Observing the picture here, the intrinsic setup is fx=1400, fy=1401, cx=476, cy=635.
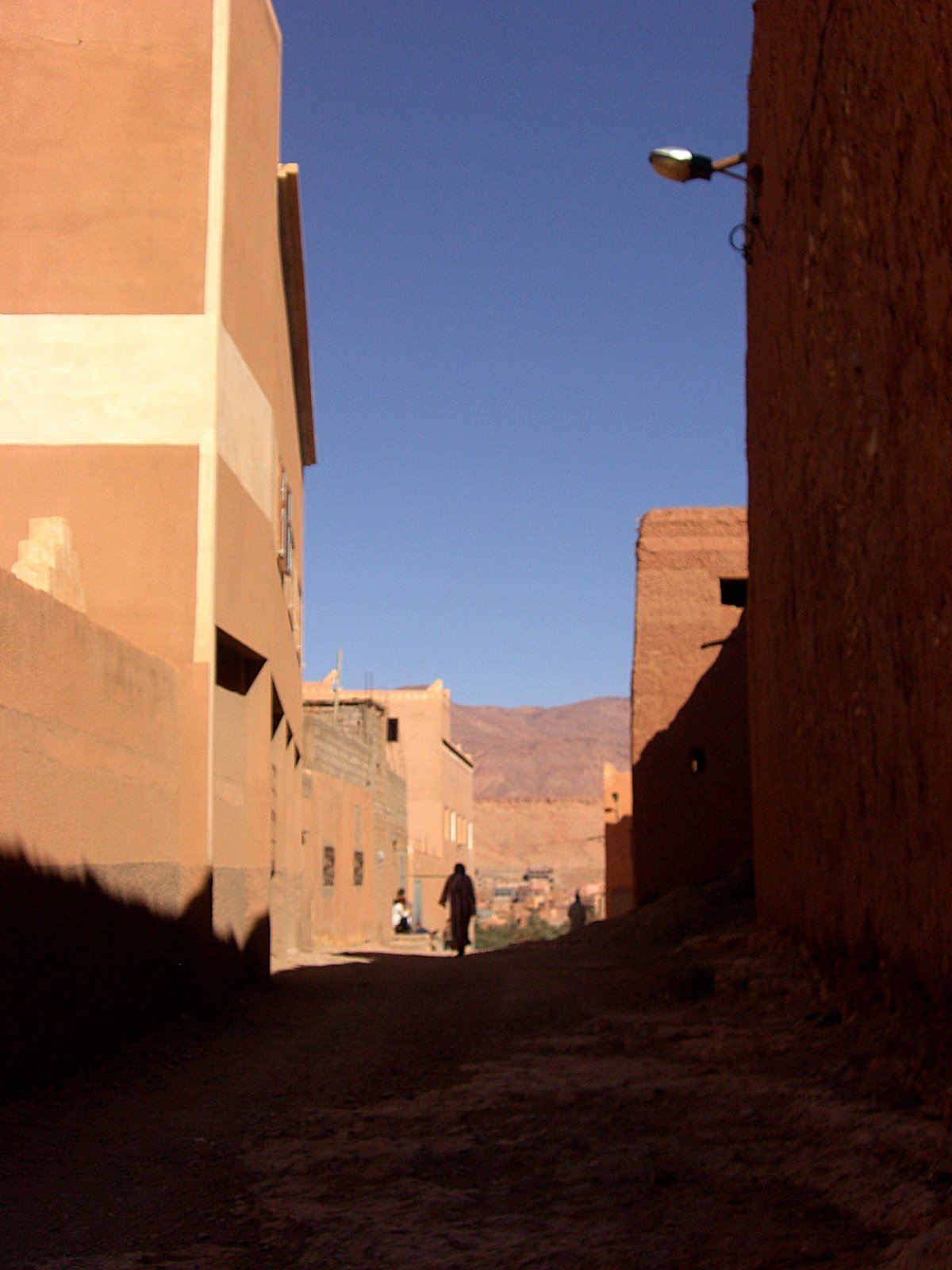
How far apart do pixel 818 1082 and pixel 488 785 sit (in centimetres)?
11774

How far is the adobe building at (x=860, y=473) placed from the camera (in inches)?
197

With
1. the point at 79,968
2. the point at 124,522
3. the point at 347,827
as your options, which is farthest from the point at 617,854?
the point at 79,968

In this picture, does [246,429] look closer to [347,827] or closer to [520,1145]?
[520,1145]

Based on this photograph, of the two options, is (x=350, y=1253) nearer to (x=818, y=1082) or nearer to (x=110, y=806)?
(x=818, y=1082)

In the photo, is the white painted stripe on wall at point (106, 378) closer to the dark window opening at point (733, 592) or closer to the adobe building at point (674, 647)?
the adobe building at point (674, 647)

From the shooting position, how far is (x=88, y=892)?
297 inches

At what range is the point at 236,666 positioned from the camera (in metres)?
12.1

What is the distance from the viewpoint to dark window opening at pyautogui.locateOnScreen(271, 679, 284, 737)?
1377cm

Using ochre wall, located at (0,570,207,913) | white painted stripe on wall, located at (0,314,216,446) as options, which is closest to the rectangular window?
white painted stripe on wall, located at (0,314,216,446)

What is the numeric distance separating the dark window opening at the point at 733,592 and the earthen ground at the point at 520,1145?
1025 centimetres

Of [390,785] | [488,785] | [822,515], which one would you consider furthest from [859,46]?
[488,785]

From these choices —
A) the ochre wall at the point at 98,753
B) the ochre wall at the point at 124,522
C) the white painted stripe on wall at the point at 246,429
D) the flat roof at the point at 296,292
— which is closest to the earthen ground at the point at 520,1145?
the ochre wall at the point at 98,753

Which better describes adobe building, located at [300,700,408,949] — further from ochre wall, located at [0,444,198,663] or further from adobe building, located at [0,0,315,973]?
ochre wall, located at [0,444,198,663]

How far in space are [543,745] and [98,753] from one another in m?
127
